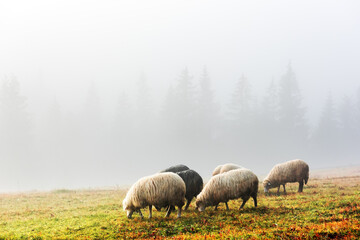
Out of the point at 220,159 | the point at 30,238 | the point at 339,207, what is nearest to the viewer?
the point at 30,238

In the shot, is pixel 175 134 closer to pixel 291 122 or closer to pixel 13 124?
pixel 291 122

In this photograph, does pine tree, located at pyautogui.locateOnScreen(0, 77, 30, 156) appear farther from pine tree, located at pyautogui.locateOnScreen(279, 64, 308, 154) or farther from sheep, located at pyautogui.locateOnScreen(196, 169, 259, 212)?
sheep, located at pyautogui.locateOnScreen(196, 169, 259, 212)

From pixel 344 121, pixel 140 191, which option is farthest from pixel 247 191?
pixel 344 121

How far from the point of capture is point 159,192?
14.1m

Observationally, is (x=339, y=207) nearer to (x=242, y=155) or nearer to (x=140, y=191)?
(x=140, y=191)

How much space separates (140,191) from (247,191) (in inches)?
219

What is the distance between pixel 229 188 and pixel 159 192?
3756mm

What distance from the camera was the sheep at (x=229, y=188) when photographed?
1522 centimetres

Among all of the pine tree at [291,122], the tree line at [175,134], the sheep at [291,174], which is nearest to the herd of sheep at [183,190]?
the sheep at [291,174]

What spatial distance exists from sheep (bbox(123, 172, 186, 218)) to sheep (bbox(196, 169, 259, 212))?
6.14 feet

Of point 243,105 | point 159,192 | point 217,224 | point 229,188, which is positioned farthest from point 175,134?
point 217,224

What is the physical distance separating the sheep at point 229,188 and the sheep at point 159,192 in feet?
6.14

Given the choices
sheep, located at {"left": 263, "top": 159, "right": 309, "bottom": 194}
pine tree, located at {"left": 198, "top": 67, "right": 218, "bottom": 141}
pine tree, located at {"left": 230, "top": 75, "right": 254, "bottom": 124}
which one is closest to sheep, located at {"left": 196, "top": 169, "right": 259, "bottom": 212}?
sheep, located at {"left": 263, "top": 159, "right": 309, "bottom": 194}

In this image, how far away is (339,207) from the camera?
14.1m
